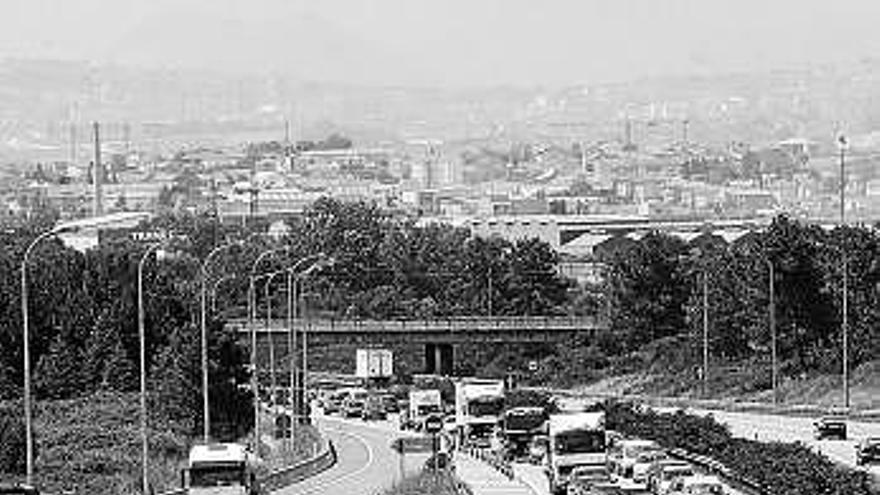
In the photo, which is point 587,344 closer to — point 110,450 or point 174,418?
point 174,418

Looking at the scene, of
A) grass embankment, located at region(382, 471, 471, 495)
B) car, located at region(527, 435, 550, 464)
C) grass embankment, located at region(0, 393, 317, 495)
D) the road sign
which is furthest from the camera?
the road sign

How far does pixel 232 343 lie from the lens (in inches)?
4163

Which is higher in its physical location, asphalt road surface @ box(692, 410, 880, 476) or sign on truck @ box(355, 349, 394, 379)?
asphalt road surface @ box(692, 410, 880, 476)

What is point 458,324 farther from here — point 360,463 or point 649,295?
point 360,463

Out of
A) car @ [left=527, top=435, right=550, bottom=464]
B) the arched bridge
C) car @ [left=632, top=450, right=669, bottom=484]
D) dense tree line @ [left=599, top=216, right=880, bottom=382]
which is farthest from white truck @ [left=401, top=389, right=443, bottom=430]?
the arched bridge

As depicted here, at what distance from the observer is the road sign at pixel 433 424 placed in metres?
103

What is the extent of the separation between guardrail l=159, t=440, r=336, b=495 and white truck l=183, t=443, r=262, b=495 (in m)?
2.85

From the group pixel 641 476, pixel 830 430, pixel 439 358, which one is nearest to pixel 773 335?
pixel 830 430

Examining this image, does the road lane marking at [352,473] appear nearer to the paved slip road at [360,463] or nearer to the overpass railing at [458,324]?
the paved slip road at [360,463]

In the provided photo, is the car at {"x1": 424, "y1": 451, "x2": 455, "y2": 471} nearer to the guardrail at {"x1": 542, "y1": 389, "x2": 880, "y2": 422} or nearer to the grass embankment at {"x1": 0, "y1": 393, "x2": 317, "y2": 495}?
the grass embankment at {"x1": 0, "y1": 393, "x2": 317, "y2": 495}

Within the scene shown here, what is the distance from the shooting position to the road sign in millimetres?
102662

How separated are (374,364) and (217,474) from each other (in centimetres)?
7890

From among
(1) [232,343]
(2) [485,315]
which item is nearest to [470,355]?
(2) [485,315]

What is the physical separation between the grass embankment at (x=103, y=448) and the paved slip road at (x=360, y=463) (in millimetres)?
1726
